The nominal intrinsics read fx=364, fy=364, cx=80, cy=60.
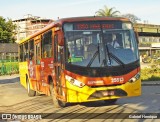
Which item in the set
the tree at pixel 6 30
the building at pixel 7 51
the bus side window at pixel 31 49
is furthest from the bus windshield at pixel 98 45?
the tree at pixel 6 30

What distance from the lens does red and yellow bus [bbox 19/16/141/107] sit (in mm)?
10711

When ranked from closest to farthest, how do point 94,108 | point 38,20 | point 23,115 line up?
1. point 23,115
2. point 94,108
3. point 38,20

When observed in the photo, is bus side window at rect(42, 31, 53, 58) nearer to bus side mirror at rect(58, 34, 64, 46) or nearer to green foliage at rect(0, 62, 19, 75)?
bus side mirror at rect(58, 34, 64, 46)

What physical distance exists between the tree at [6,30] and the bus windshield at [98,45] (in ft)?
216

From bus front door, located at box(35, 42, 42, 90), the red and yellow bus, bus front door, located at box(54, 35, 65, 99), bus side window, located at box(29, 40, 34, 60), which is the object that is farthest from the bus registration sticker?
bus side window, located at box(29, 40, 34, 60)

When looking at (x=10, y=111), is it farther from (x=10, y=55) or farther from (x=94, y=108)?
(x=10, y=55)

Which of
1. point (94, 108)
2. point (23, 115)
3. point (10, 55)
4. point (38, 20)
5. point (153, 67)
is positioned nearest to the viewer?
point (23, 115)

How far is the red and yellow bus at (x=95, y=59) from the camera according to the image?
35.1 ft

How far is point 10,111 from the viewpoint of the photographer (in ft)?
39.4

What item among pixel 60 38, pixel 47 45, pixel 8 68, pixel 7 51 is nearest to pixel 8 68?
pixel 8 68

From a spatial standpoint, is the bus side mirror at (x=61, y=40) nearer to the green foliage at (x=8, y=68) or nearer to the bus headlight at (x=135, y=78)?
the bus headlight at (x=135, y=78)

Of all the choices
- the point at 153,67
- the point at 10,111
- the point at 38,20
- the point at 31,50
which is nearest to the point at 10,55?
the point at 153,67

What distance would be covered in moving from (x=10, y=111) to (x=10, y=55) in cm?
5606

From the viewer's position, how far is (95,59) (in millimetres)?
10844
